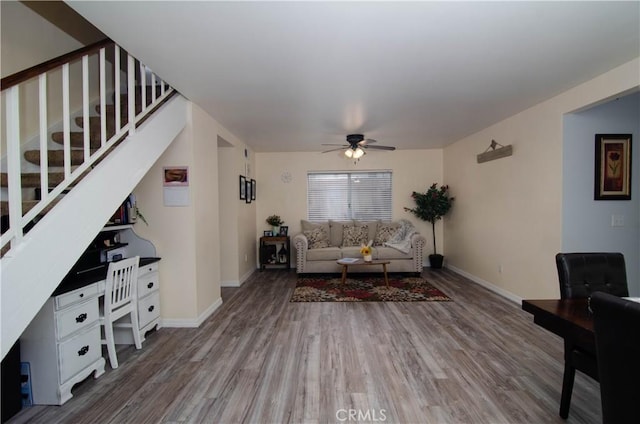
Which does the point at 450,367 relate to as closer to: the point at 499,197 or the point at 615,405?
the point at 615,405

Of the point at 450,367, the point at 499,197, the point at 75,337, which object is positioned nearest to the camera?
the point at 75,337

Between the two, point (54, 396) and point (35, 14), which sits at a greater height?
point (35, 14)

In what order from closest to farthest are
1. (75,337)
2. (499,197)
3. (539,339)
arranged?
(75,337)
(539,339)
(499,197)

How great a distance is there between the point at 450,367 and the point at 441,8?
8.19ft

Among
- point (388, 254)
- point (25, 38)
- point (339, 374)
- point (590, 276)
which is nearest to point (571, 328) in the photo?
point (590, 276)

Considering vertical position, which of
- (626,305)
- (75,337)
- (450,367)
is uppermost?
(626,305)

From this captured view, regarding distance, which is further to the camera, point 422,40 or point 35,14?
point 35,14

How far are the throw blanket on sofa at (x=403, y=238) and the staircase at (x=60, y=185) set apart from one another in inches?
153

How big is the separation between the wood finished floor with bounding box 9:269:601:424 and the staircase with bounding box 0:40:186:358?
97cm

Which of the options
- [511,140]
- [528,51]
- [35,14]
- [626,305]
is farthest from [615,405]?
[35,14]

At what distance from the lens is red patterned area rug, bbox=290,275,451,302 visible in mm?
3969

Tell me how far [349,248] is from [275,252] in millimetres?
1524

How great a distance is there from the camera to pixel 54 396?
6.29 ft

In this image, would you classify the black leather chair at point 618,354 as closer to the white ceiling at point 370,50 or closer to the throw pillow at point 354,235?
the white ceiling at point 370,50
